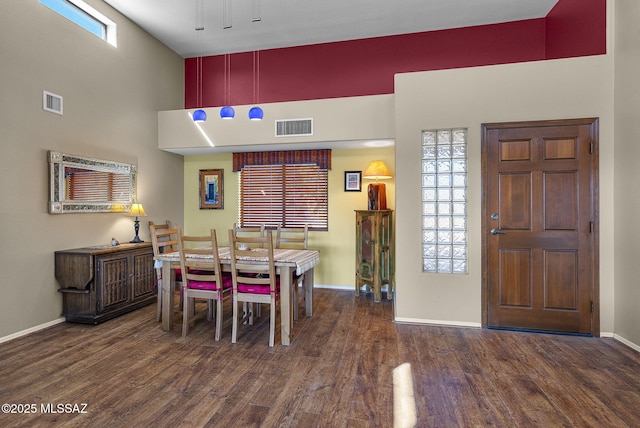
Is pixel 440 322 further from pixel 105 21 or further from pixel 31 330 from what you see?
pixel 105 21

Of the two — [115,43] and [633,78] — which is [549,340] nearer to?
[633,78]

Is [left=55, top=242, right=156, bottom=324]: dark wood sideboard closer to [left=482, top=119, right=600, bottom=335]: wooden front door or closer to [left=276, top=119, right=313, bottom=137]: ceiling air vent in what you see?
[left=276, top=119, right=313, bottom=137]: ceiling air vent

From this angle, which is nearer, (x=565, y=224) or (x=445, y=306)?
(x=565, y=224)

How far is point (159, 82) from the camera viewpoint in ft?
16.6

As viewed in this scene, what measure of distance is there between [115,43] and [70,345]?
3.70 metres

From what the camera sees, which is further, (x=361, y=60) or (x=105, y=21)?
(x=361, y=60)

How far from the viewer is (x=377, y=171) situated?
4.52 m

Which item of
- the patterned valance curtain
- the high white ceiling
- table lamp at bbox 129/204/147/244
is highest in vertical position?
the high white ceiling

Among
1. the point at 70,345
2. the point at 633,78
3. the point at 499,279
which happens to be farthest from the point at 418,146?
the point at 70,345

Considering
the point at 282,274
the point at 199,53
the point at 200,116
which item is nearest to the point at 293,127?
the point at 200,116

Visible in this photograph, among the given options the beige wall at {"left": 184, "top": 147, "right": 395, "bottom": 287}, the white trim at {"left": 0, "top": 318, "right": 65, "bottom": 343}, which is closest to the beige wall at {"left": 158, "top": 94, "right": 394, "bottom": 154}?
the beige wall at {"left": 184, "top": 147, "right": 395, "bottom": 287}

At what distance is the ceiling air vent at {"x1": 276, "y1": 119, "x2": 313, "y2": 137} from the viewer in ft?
14.7

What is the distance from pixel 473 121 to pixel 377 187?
1.51 meters

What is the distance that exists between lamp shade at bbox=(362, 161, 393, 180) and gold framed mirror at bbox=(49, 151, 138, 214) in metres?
3.27
